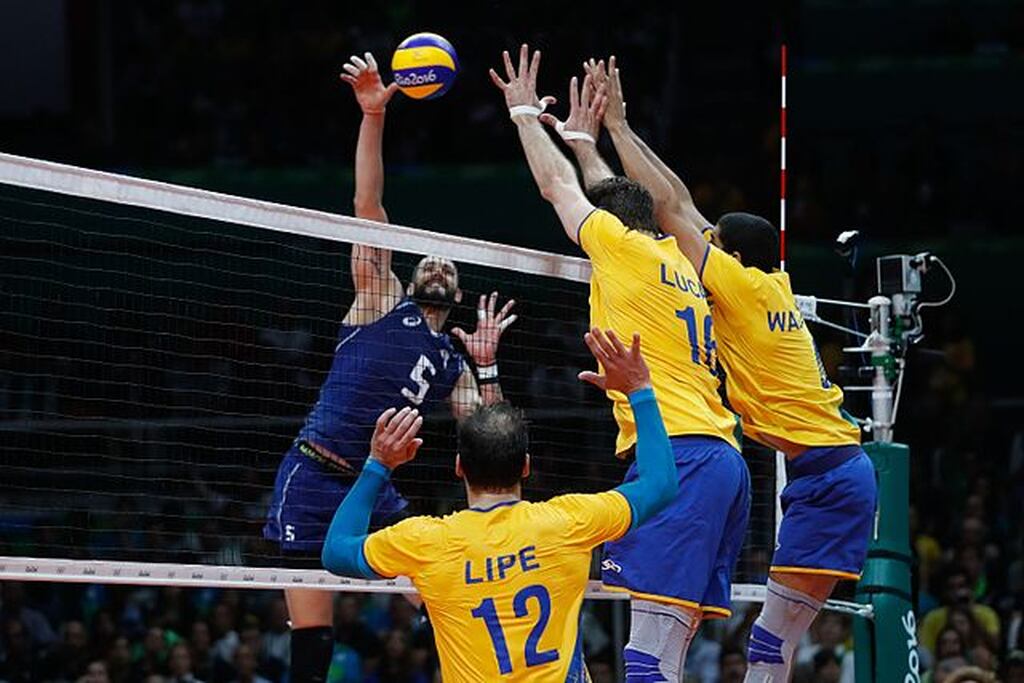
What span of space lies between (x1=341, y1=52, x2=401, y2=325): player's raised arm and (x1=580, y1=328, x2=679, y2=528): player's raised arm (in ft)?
9.22

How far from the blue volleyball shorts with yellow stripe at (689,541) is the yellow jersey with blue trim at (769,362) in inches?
32.5

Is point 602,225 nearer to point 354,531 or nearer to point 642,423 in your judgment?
point 642,423

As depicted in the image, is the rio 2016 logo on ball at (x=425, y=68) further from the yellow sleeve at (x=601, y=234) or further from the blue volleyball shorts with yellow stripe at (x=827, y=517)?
the blue volleyball shorts with yellow stripe at (x=827, y=517)

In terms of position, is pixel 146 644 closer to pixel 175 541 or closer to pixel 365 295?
pixel 175 541

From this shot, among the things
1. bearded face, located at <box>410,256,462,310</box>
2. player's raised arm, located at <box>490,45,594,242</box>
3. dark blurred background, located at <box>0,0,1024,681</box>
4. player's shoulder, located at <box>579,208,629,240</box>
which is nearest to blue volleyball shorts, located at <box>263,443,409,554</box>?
bearded face, located at <box>410,256,462,310</box>

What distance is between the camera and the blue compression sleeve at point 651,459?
22.3 feet

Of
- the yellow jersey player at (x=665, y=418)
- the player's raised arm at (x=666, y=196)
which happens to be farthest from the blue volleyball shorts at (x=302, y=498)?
the player's raised arm at (x=666, y=196)

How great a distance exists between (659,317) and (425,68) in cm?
198

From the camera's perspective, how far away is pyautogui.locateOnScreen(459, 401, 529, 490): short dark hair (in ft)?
21.5

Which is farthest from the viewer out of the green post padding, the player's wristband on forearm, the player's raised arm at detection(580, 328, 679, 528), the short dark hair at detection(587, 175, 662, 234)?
the green post padding

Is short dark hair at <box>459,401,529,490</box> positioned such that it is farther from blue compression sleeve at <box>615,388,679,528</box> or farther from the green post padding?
the green post padding

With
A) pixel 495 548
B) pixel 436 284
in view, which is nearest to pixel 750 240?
pixel 436 284

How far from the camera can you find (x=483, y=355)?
366 inches

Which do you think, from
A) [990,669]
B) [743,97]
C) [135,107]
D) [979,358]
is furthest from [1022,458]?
[135,107]
